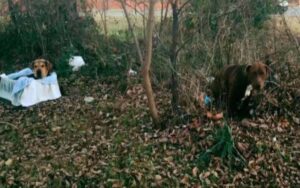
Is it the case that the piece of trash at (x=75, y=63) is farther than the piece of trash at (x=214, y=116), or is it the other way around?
the piece of trash at (x=75, y=63)

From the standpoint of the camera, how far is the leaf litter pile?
5.96 meters

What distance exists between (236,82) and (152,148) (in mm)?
1404

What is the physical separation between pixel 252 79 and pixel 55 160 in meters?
2.59

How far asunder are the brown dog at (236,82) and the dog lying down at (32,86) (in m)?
3.16

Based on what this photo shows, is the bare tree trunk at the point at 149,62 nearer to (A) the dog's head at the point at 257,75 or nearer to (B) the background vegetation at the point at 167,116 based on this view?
(B) the background vegetation at the point at 167,116

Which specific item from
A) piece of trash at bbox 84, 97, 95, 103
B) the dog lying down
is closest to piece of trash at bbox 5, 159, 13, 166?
piece of trash at bbox 84, 97, 95, 103

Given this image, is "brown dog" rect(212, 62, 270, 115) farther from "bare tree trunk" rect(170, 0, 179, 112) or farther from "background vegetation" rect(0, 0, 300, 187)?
"bare tree trunk" rect(170, 0, 179, 112)

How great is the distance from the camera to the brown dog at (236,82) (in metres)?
6.71

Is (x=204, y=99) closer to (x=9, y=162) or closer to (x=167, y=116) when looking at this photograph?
(x=167, y=116)

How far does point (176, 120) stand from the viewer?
6.92 meters

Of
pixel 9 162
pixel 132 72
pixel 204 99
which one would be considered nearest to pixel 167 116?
pixel 204 99

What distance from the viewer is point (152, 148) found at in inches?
256

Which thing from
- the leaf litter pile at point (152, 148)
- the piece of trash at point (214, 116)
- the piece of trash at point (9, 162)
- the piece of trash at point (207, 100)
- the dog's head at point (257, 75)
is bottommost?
the piece of trash at point (9, 162)

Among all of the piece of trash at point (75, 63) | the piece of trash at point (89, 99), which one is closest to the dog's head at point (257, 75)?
the piece of trash at point (89, 99)
